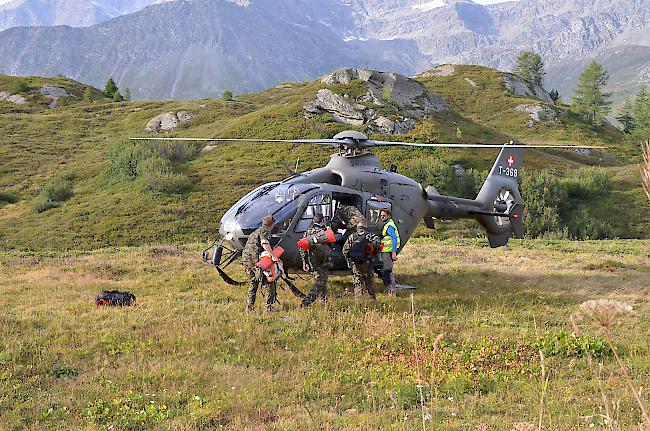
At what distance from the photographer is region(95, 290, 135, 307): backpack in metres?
11.8

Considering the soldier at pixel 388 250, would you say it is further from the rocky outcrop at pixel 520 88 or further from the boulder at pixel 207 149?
the rocky outcrop at pixel 520 88

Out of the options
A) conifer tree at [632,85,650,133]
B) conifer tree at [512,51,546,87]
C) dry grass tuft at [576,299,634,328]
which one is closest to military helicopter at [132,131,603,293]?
dry grass tuft at [576,299,634,328]

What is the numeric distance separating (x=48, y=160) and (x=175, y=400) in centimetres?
4934

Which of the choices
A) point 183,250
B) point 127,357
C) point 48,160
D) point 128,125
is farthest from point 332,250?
point 128,125

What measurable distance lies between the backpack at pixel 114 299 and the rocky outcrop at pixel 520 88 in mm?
90122

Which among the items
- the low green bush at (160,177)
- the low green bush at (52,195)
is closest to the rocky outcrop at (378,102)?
the low green bush at (160,177)

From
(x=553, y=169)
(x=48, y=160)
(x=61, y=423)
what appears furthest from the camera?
(x=553, y=169)

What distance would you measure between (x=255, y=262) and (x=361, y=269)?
2.60 meters

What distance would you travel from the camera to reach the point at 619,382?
7379 mm

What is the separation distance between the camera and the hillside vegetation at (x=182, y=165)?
112ft

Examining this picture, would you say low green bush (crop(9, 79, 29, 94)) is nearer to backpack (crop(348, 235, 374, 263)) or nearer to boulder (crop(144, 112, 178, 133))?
boulder (crop(144, 112, 178, 133))

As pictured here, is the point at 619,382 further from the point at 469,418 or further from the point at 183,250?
the point at 183,250

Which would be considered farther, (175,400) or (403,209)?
(403,209)

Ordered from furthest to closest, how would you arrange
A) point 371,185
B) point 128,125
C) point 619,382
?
1. point 128,125
2. point 371,185
3. point 619,382
